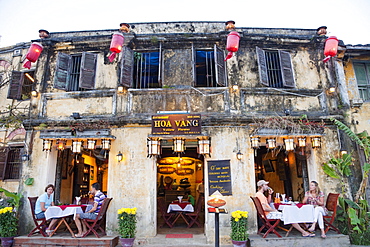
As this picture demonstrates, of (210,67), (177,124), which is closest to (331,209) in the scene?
(177,124)

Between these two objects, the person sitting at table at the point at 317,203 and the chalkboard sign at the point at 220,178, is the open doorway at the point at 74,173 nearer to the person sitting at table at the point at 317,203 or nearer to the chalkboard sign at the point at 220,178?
the chalkboard sign at the point at 220,178

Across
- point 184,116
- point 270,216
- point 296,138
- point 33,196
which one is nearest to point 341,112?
point 296,138

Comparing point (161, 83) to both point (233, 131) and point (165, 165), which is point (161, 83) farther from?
point (165, 165)

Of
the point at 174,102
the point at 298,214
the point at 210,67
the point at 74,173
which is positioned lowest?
the point at 298,214

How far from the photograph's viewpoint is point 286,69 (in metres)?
9.41

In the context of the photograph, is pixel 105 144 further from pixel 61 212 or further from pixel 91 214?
pixel 61 212

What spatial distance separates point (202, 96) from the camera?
9.01 meters

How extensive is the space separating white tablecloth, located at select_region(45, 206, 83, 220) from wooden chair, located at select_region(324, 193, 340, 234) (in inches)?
290

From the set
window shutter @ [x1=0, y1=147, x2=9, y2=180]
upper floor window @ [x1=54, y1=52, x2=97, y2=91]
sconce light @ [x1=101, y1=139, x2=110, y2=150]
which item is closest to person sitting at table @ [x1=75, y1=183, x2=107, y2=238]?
sconce light @ [x1=101, y1=139, x2=110, y2=150]

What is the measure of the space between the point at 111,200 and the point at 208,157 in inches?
138

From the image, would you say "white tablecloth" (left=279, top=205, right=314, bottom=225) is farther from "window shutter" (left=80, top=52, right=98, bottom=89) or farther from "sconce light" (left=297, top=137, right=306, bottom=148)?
"window shutter" (left=80, top=52, right=98, bottom=89)

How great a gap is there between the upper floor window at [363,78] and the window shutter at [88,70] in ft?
33.8

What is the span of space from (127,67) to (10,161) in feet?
20.8

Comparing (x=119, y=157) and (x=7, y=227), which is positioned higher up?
(x=119, y=157)
